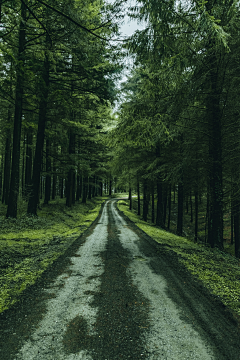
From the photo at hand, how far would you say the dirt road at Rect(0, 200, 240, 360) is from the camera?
2.76 m

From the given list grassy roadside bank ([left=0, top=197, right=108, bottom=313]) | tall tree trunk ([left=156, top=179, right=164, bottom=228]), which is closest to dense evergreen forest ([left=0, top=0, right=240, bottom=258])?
grassy roadside bank ([left=0, top=197, right=108, bottom=313])

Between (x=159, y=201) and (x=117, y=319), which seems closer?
(x=117, y=319)

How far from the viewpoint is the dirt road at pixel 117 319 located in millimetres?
2760

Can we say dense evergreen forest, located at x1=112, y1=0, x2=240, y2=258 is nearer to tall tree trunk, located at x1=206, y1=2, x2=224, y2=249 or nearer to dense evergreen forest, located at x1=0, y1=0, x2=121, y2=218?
tall tree trunk, located at x1=206, y1=2, x2=224, y2=249

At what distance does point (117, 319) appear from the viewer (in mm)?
3475

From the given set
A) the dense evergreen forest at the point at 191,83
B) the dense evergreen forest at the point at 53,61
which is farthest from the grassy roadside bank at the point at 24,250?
the dense evergreen forest at the point at 191,83

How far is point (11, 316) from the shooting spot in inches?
139

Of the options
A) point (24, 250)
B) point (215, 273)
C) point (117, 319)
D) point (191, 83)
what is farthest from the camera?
point (24, 250)

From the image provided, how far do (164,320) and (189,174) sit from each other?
27.9ft

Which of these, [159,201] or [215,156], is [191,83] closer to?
[215,156]

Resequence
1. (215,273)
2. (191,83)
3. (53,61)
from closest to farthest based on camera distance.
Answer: (215,273)
(191,83)
(53,61)

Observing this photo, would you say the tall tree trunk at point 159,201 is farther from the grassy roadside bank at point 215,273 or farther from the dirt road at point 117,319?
the dirt road at point 117,319

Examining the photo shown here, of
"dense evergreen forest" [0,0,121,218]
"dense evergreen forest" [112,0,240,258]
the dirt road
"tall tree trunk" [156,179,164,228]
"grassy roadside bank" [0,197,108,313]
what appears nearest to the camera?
the dirt road

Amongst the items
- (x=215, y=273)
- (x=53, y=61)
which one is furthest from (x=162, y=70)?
(x=215, y=273)
